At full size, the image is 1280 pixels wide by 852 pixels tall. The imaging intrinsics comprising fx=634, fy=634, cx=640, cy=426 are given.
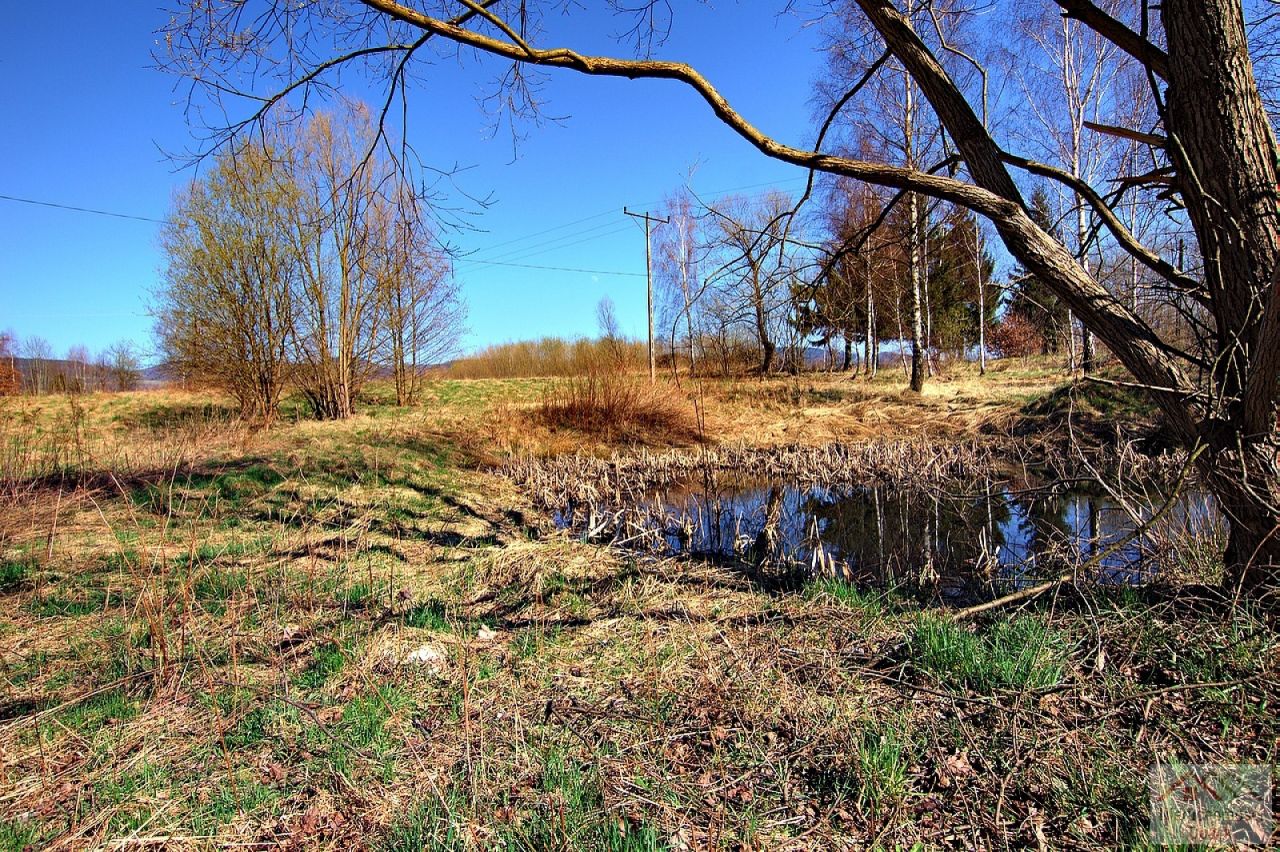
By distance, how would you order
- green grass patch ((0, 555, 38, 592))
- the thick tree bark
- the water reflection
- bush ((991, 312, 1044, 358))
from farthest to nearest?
bush ((991, 312, 1044, 358)), green grass patch ((0, 555, 38, 592)), the water reflection, the thick tree bark

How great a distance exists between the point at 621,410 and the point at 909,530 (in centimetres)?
811

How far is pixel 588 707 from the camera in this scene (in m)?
2.89

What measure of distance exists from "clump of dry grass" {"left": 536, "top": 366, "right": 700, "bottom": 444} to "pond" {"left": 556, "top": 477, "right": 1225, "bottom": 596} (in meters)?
4.20

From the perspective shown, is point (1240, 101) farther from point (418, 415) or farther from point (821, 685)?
point (418, 415)

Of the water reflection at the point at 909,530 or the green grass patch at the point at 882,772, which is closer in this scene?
the green grass patch at the point at 882,772

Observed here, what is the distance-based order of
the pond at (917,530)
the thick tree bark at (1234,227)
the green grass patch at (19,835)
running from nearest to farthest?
the green grass patch at (19,835)
the thick tree bark at (1234,227)
the pond at (917,530)

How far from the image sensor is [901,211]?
1562 centimetres

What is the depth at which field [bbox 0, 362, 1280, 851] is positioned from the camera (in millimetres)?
2092

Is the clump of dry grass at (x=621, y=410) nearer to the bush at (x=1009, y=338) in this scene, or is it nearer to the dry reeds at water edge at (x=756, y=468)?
the dry reeds at water edge at (x=756, y=468)

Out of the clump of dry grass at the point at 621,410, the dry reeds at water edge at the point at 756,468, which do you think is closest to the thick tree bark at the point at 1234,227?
the dry reeds at water edge at the point at 756,468

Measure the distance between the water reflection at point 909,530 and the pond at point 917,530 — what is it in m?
0.02

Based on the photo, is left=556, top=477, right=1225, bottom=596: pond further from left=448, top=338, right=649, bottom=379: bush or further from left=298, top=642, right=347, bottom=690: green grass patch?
left=448, top=338, right=649, bottom=379: bush

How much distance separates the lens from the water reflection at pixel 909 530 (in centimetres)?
439

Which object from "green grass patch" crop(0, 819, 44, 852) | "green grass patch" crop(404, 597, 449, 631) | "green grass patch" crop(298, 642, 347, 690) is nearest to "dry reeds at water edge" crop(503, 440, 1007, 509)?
"green grass patch" crop(404, 597, 449, 631)
